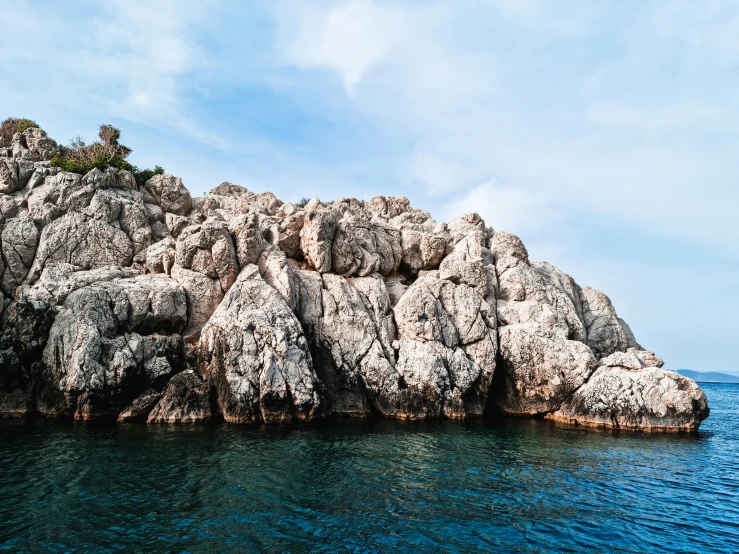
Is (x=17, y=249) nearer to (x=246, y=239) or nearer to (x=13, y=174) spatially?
(x=13, y=174)

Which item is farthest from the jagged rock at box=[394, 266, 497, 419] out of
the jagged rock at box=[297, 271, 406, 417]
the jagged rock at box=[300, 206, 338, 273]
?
Answer: the jagged rock at box=[300, 206, 338, 273]

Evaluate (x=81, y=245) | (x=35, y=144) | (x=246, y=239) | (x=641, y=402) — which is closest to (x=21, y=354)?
(x=81, y=245)

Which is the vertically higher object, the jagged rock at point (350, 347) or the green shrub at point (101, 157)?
the green shrub at point (101, 157)

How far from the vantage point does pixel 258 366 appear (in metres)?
35.7

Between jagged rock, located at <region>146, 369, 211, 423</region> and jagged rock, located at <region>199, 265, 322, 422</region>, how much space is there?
3.28 feet

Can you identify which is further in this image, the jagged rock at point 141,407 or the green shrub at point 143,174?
the green shrub at point 143,174

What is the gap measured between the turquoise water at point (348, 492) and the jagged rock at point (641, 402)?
5.08 metres

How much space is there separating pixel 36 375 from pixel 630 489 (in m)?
40.8

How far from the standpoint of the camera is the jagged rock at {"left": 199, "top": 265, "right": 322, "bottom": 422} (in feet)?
116

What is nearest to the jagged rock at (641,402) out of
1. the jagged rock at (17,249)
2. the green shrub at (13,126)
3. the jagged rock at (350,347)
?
the jagged rock at (350,347)

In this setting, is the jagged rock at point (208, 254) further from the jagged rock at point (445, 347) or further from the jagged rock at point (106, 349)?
the jagged rock at point (445, 347)

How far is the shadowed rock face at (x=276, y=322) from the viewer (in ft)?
116

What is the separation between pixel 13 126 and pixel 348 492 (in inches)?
2694

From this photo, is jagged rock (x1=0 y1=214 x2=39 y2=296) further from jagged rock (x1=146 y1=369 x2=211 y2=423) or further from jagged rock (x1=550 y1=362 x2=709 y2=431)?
jagged rock (x1=550 y1=362 x2=709 y2=431)
